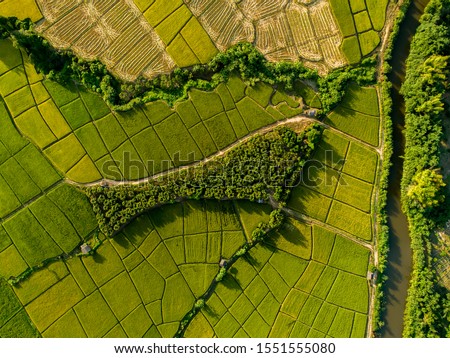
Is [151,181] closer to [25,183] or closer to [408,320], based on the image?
[25,183]

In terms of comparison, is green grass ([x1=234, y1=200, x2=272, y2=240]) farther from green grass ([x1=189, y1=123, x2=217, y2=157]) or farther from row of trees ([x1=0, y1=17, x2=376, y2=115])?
row of trees ([x1=0, y1=17, x2=376, y2=115])

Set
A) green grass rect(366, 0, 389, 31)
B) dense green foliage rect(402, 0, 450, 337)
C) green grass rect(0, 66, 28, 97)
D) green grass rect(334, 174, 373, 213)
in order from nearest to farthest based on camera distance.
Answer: dense green foliage rect(402, 0, 450, 337) < green grass rect(0, 66, 28, 97) < green grass rect(366, 0, 389, 31) < green grass rect(334, 174, 373, 213)


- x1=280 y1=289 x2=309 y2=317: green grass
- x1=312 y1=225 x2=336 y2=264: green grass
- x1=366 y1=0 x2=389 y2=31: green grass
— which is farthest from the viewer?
x1=280 y1=289 x2=309 y2=317: green grass

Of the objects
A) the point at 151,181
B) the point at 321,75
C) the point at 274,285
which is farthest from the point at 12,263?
the point at 321,75

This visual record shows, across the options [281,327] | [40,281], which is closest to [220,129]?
[281,327]

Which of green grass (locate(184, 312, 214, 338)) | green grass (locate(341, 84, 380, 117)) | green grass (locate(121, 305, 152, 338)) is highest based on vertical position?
green grass (locate(341, 84, 380, 117))

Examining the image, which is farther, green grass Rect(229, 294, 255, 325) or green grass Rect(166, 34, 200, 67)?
green grass Rect(229, 294, 255, 325)

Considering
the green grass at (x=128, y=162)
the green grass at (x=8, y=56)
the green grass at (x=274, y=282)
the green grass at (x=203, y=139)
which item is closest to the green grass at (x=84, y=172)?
the green grass at (x=128, y=162)

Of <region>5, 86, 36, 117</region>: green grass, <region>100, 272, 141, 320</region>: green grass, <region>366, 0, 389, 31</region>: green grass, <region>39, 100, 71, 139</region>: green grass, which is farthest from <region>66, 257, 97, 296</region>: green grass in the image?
<region>366, 0, 389, 31</region>: green grass
